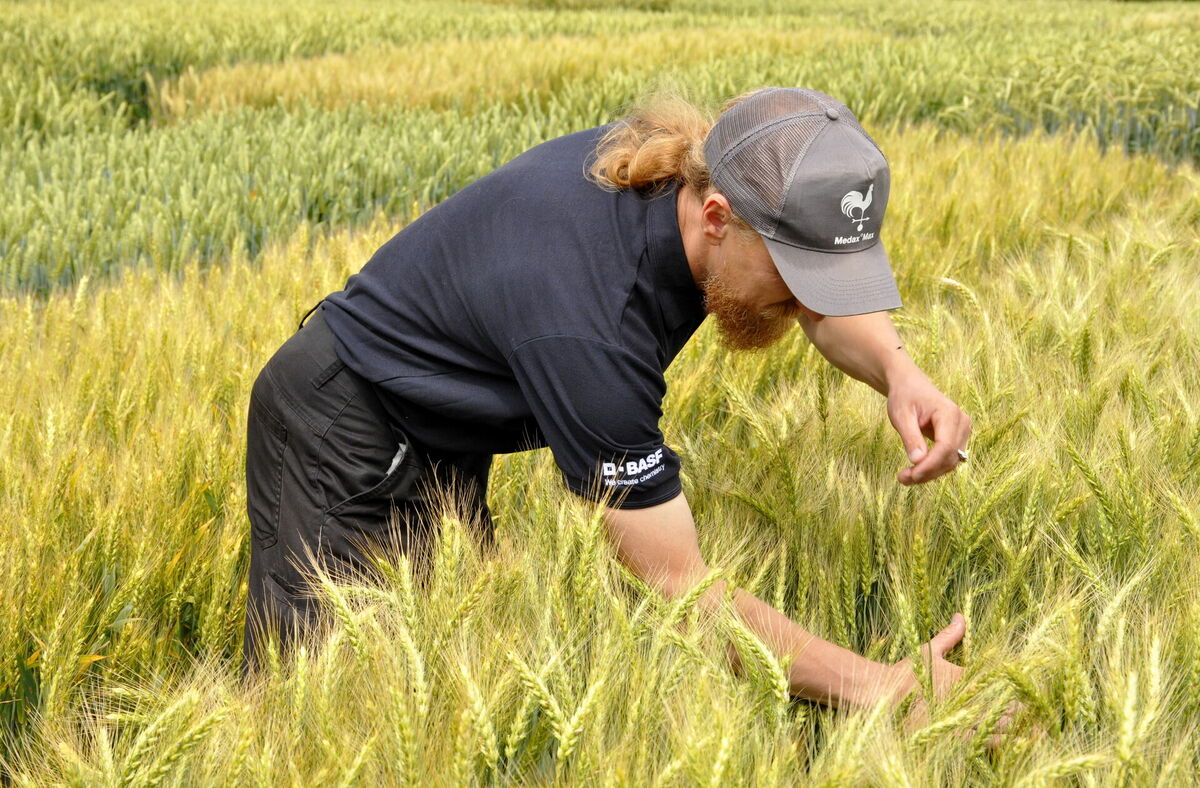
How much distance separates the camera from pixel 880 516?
1.50 m

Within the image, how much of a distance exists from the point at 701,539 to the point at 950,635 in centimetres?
38

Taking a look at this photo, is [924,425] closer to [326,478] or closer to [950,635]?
[950,635]

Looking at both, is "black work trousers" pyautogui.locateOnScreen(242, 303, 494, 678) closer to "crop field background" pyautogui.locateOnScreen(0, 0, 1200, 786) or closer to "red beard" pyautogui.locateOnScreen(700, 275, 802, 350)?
"crop field background" pyautogui.locateOnScreen(0, 0, 1200, 786)

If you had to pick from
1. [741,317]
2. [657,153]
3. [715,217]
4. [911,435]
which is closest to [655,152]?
[657,153]

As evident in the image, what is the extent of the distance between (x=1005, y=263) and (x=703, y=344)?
1.47m

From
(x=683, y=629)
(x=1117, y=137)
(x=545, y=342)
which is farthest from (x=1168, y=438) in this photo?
(x=1117, y=137)

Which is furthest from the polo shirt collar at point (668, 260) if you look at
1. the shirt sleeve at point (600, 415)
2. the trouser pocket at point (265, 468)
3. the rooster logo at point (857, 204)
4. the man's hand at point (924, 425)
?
the trouser pocket at point (265, 468)

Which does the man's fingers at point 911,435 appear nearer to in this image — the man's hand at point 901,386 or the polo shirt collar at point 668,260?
the man's hand at point 901,386

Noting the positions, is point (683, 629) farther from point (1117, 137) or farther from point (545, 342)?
point (1117, 137)

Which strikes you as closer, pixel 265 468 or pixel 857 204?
pixel 857 204

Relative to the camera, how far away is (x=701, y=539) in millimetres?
1523

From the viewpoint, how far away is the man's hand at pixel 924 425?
1271 mm

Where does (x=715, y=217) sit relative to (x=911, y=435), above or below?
above

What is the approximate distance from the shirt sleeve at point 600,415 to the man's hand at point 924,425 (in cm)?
31
